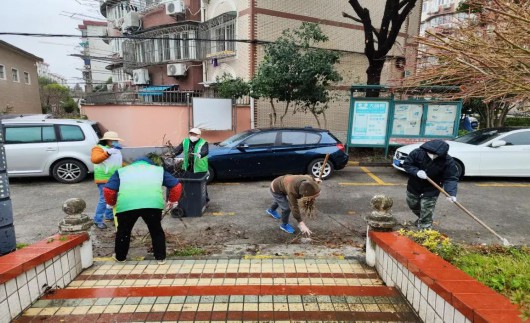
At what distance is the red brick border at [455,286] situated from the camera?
1.90 meters

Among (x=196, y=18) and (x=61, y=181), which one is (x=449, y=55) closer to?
(x=61, y=181)

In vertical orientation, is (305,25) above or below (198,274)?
above

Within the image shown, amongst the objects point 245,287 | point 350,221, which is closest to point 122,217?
point 245,287

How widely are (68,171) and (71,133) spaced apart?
966mm

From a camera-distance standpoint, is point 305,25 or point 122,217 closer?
point 122,217

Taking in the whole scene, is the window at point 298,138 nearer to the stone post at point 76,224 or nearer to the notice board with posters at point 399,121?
the notice board with posters at point 399,121

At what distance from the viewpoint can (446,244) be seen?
10.6ft

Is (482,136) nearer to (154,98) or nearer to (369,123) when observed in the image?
(369,123)

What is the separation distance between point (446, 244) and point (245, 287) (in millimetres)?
2096

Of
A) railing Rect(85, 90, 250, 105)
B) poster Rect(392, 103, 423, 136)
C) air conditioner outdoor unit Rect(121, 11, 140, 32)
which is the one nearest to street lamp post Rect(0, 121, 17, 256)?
railing Rect(85, 90, 250, 105)

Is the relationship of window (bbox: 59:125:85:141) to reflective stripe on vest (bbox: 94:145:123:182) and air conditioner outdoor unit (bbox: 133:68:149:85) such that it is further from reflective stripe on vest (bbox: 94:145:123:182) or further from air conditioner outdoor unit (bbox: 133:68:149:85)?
air conditioner outdoor unit (bbox: 133:68:149:85)

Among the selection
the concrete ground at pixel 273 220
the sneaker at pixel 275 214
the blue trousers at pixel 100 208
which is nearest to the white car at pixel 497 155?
the concrete ground at pixel 273 220

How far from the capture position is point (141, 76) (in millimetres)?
20438

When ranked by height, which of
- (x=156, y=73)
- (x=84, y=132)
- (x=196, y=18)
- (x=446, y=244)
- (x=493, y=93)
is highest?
(x=196, y=18)
